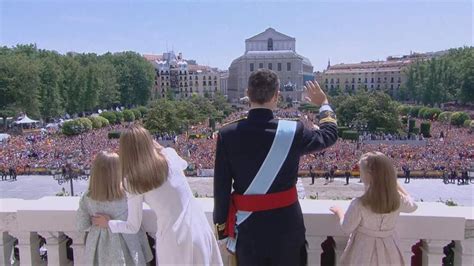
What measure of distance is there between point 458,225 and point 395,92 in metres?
105

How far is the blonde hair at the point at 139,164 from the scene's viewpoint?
263 centimetres

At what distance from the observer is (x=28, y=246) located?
324 centimetres

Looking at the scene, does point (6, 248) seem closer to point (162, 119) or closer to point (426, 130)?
point (162, 119)

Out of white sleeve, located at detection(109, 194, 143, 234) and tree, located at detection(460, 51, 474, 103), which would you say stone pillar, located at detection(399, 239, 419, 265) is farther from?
tree, located at detection(460, 51, 474, 103)

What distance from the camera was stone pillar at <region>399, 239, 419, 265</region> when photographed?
9.68 feet

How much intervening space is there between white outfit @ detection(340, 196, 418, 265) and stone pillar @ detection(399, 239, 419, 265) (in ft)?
0.33

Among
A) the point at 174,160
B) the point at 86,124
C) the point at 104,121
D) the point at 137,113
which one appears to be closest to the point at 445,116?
the point at 86,124

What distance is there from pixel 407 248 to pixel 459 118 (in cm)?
4350

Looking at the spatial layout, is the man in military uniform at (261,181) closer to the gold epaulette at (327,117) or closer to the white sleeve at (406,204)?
the gold epaulette at (327,117)

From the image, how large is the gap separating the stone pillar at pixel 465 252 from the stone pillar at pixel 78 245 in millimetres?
2422

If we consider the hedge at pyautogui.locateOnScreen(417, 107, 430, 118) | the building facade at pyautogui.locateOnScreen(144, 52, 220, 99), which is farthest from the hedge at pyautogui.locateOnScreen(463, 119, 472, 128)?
the building facade at pyautogui.locateOnScreen(144, 52, 220, 99)

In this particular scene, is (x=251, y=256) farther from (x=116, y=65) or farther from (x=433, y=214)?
(x=116, y=65)

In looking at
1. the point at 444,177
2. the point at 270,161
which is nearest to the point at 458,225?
the point at 270,161

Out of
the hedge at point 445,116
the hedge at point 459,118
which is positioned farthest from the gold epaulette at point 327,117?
the hedge at point 445,116
